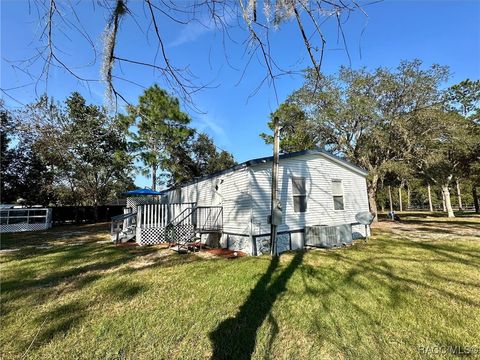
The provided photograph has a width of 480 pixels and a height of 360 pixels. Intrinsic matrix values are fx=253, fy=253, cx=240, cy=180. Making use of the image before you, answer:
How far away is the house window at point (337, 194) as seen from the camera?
996 cm

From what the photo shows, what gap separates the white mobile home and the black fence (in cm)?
1661

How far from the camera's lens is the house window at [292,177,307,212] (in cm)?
875

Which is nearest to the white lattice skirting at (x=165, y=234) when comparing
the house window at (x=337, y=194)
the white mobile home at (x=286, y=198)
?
the white mobile home at (x=286, y=198)

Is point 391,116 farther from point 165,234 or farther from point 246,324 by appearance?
point 246,324

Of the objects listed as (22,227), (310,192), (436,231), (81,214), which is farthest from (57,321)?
(81,214)

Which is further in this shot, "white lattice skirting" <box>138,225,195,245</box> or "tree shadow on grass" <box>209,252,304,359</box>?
"white lattice skirting" <box>138,225,195,245</box>

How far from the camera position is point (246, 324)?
3.30m

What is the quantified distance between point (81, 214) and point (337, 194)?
22.8m

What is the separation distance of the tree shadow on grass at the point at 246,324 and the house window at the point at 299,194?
4052mm

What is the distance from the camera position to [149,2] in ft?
5.65

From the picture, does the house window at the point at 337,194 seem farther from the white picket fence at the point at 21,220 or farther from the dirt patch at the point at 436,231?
the white picket fence at the point at 21,220

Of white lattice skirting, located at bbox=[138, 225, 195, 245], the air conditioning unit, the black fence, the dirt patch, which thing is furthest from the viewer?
the black fence

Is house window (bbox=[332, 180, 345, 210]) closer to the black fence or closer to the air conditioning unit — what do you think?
the air conditioning unit

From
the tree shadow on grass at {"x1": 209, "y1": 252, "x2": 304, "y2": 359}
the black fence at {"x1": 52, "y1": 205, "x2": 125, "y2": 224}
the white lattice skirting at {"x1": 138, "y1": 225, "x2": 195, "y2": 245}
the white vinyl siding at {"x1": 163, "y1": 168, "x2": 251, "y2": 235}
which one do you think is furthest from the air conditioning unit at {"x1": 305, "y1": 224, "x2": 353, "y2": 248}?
the black fence at {"x1": 52, "y1": 205, "x2": 125, "y2": 224}
